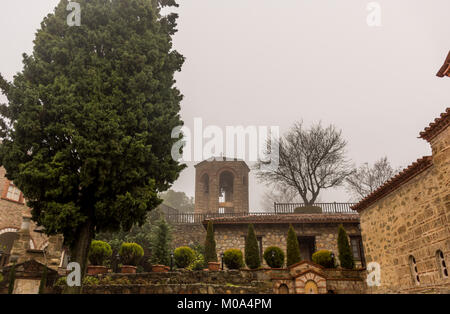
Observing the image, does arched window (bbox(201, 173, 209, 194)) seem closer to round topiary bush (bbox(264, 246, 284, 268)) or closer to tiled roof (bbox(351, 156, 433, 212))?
round topiary bush (bbox(264, 246, 284, 268))

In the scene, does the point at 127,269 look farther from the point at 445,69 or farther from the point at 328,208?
the point at 328,208

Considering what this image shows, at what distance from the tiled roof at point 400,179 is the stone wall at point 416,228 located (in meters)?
0.11

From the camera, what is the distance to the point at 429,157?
331 inches

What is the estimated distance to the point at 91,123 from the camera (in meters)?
8.09

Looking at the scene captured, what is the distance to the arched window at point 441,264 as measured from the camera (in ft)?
26.0

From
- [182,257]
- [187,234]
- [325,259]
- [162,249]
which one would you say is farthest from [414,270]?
[187,234]

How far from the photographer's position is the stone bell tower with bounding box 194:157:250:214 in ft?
92.1

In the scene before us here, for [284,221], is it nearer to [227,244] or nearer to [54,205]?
[227,244]

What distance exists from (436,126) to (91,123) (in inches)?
342

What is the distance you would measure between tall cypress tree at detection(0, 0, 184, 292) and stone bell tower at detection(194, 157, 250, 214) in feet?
60.7

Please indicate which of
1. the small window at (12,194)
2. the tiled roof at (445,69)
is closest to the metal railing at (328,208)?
the tiled roof at (445,69)

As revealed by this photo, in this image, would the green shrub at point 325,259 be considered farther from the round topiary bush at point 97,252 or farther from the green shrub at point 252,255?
the round topiary bush at point 97,252

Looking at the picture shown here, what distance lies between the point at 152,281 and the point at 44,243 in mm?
10743
